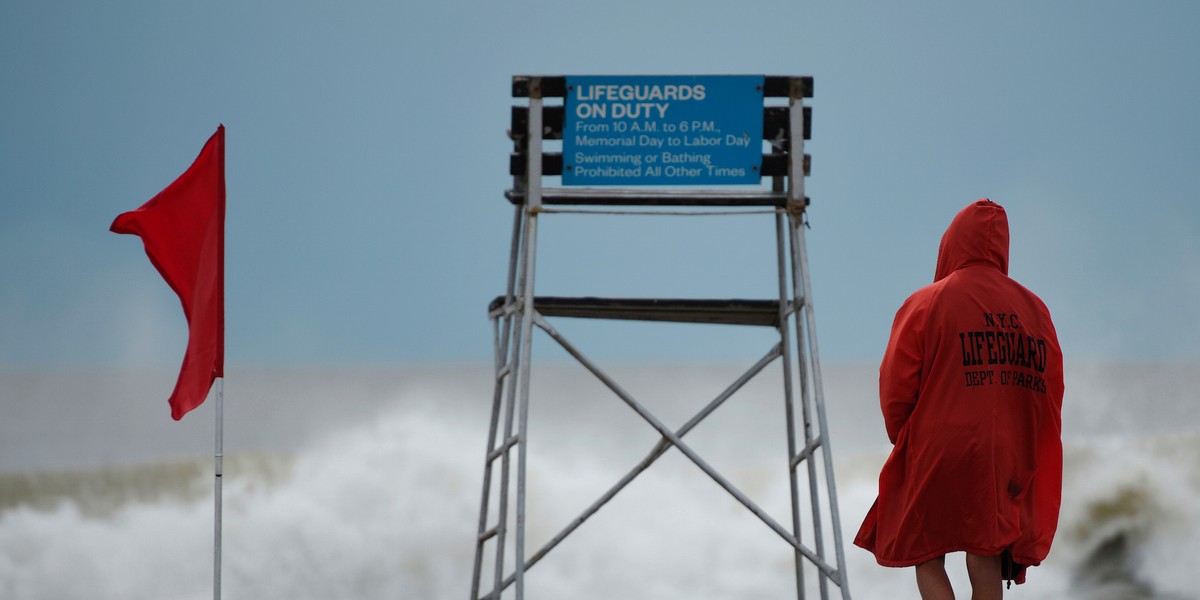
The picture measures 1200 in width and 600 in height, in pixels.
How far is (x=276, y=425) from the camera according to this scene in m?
26.6

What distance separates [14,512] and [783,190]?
1226 centimetres

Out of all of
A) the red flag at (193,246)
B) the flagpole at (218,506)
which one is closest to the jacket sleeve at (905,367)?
the flagpole at (218,506)

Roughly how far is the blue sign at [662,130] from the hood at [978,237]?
84.9 inches

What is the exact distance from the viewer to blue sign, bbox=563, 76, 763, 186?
8.09 meters

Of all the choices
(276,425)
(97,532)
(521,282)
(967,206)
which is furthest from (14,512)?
(967,206)

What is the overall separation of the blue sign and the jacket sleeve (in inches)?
92.4

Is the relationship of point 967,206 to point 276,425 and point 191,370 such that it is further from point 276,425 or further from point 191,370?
point 276,425

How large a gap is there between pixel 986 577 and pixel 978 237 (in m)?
1.38

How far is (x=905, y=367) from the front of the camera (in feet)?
19.2

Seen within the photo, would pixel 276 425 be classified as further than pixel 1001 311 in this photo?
Yes

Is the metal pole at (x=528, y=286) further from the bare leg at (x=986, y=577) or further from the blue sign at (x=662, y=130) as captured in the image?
the bare leg at (x=986, y=577)

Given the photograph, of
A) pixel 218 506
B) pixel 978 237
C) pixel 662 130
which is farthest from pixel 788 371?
pixel 218 506

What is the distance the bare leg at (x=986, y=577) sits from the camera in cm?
584

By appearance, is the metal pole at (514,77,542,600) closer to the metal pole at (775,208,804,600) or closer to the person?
the metal pole at (775,208,804,600)
